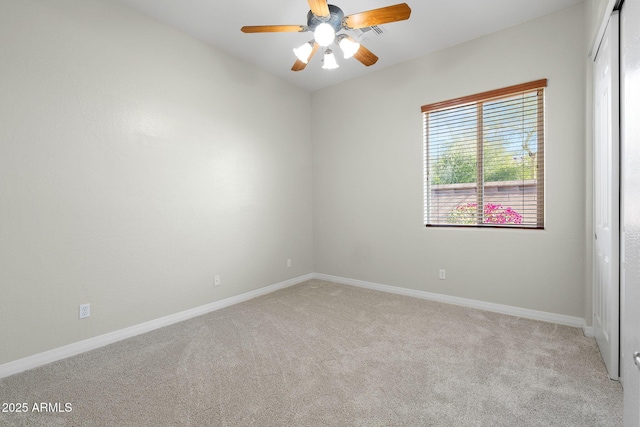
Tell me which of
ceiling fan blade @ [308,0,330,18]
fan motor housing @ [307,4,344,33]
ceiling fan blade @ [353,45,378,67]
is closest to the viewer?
ceiling fan blade @ [308,0,330,18]

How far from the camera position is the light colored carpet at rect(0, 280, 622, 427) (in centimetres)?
167

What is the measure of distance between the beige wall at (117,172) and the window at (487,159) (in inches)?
87.1

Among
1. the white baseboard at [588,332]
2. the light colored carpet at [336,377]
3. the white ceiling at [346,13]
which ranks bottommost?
the light colored carpet at [336,377]

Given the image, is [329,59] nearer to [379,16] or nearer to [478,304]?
[379,16]

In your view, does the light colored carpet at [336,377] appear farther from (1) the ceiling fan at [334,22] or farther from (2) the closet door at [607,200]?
(1) the ceiling fan at [334,22]

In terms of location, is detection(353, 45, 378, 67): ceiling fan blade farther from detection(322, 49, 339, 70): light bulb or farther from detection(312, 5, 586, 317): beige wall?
detection(312, 5, 586, 317): beige wall

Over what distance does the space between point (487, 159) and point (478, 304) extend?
63.5 inches

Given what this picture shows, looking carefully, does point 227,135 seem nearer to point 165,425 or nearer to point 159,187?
point 159,187

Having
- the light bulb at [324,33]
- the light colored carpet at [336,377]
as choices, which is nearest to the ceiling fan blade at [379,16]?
the light bulb at [324,33]

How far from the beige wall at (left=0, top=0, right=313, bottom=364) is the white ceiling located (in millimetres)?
215

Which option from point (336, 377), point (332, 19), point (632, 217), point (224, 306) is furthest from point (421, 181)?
point (632, 217)

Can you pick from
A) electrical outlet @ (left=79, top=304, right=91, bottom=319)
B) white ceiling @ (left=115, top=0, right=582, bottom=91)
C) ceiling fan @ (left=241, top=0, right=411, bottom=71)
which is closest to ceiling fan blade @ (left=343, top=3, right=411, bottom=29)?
ceiling fan @ (left=241, top=0, right=411, bottom=71)

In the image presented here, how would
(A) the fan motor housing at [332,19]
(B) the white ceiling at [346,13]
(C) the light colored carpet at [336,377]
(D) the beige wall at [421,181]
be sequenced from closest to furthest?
(C) the light colored carpet at [336,377] < (A) the fan motor housing at [332,19] < (B) the white ceiling at [346,13] < (D) the beige wall at [421,181]

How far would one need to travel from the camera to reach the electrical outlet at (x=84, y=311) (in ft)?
8.08
